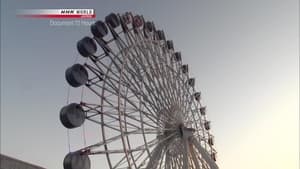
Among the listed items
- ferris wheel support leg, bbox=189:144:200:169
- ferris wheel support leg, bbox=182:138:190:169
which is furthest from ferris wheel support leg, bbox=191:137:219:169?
ferris wheel support leg, bbox=182:138:190:169

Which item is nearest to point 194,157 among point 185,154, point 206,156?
point 206,156

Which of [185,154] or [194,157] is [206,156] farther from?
[185,154]

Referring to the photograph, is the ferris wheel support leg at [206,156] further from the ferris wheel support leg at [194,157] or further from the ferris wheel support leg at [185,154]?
the ferris wheel support leg at [185,154]

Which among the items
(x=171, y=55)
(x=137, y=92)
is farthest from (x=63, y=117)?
(x=171, y=55)

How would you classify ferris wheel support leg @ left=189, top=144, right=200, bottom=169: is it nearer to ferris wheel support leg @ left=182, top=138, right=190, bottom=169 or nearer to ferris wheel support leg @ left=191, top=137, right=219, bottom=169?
ferris wheel support leg @ left=191, top=137, right=219, bottom=169

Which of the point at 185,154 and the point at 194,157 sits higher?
the point at 185,154

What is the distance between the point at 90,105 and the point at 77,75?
4.44 ft

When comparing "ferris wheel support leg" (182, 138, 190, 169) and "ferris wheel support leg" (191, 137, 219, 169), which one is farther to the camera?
"ferris wheel support leg" (191, 137, 219, 169)

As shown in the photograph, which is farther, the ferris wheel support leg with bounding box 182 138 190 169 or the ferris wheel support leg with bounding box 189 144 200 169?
the ferris wheel support leg with bounding box 189 144 200 169

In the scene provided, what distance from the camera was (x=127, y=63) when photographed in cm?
1450

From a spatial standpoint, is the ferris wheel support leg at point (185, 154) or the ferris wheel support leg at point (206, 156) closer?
the ferris wheel support leg at point (185, 154)

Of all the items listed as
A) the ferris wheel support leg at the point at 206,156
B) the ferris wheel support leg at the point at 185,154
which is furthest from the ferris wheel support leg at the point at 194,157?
the ferris wheel support leg at the point at 185,154

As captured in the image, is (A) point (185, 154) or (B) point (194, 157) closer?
(A) point (185, 154)

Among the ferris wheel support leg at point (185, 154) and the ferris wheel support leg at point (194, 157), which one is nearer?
the ferris wheel support leg at point (185, 154)
